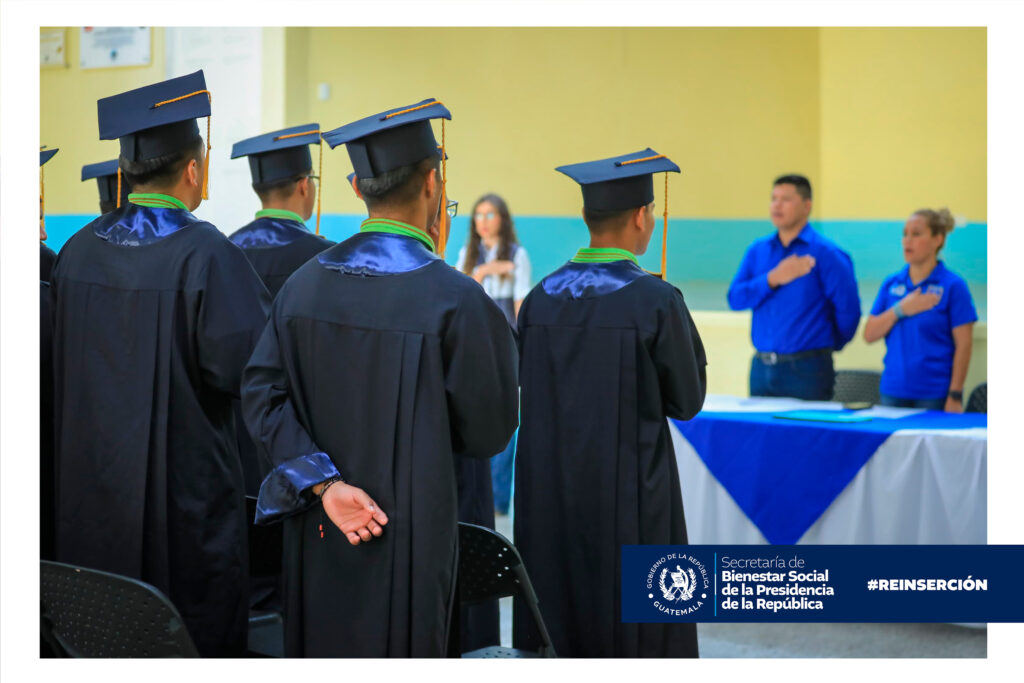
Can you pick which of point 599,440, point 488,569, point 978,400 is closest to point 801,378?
point 978,400

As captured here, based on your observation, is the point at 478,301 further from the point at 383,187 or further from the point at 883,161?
the point at 883,161

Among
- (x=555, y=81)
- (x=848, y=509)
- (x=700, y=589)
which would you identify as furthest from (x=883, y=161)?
(x=700, y=589)

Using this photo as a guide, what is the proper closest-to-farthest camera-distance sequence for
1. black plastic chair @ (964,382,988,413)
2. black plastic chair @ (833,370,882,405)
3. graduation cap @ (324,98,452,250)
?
1. graduation cap @ (324,98,452,250)
2. black plastic chair @ (964,382,988,413)
3. black plastic chair @ (833,370,882,405)

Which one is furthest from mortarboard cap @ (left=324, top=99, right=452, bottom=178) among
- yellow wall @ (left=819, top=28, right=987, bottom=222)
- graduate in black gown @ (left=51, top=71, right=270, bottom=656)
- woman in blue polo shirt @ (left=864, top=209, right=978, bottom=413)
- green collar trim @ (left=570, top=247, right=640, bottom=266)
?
yellow wall @ (left=819, top=28, right=987, bottom=222)

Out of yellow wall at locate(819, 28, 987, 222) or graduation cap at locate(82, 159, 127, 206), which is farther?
yellow wall at locate(819, 28, 987, 222)

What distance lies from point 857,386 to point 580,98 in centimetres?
180

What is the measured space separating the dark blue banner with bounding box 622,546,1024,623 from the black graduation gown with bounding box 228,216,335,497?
1236 millimetres

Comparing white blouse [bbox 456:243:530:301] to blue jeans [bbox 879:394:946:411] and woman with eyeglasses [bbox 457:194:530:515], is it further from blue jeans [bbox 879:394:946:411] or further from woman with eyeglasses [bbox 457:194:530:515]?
blue jeans [bbox 879:394:946:411]

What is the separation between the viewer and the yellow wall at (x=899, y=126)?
5.24m

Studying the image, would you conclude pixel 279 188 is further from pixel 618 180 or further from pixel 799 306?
pixel 799 306

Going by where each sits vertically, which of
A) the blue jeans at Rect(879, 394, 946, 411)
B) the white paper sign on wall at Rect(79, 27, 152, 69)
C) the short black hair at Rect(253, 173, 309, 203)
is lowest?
the blue jeans at Rect(879, 394, 946, 411)

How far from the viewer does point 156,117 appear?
2.19 meters

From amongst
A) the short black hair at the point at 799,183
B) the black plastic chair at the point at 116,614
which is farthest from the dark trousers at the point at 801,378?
the black plastic chair at the point at 116,614

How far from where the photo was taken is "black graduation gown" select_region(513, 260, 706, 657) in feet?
7.85
